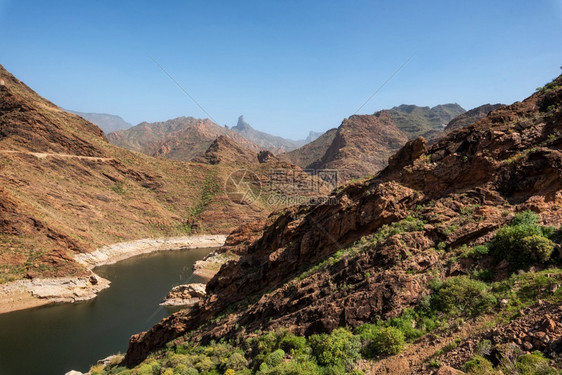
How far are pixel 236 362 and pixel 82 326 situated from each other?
107ft

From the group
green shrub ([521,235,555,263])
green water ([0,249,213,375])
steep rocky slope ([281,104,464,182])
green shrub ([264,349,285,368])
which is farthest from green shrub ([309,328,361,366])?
steep rocky slope ([281,104,464,182])

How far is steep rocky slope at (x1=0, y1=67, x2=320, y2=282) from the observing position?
151 feet

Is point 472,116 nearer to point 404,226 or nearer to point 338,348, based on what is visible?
point 404,226

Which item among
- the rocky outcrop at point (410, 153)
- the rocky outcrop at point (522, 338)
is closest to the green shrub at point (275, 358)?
the rocky outcrop at point (522, 338)

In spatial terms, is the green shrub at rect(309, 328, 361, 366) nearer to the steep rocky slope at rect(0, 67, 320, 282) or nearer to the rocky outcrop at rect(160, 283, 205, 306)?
the rocky outcrop at rect(160, 283, 205, 306)

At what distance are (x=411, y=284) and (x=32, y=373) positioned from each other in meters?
34.1

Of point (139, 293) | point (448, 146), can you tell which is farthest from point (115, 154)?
point (448, 146)

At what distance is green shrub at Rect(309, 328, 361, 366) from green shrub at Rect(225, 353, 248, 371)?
3.40 metres

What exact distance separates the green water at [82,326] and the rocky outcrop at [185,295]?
64.4 inches

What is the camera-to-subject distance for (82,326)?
34.4 m

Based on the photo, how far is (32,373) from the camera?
26062mm

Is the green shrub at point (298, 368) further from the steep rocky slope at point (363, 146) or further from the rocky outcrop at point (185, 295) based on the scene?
the steep rocky slope at point (363, 146)


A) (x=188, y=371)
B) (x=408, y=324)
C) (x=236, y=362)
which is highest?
(x=408, y=324)

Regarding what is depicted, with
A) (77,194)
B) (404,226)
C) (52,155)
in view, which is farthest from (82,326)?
(52,155)
